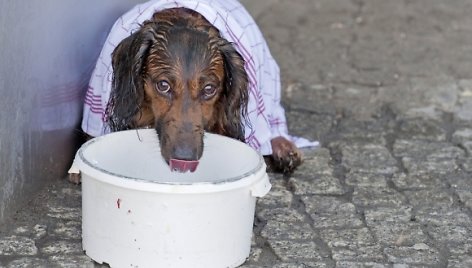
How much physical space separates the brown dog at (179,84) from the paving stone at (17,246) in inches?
25.6

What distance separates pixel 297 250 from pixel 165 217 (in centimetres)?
78

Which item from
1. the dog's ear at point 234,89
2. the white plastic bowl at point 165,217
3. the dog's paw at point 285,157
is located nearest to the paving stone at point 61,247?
the white plastic bowl at point 165,217

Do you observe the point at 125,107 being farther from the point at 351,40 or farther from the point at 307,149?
the point at 351,40

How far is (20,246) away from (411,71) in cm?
347

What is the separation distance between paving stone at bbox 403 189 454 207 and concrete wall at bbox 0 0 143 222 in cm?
166

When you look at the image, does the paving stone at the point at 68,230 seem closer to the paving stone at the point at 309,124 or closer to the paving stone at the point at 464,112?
the paving stone at the point at 309,124

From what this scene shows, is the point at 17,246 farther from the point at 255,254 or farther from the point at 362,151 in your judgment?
the point at 362,151

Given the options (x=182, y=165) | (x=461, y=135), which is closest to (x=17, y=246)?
(x=182, y=165)

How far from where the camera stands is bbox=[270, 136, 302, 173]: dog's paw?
5.35 metres

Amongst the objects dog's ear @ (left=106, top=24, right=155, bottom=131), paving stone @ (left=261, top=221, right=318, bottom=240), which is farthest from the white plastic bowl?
dog's ear @ (left=106, top=24, right=155, bottom=131)

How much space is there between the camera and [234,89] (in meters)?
4.79

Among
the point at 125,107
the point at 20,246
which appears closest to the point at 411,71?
the point at 125,107

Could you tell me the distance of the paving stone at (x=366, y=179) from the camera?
521 centimetres

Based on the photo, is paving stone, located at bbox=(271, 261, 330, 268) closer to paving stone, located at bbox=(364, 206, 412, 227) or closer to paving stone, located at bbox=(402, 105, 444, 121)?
paving stone, located at bbox=(364, 206, 412, 227)
